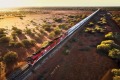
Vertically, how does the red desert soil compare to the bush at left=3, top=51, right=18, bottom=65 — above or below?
below

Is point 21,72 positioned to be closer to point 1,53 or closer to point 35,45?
point 1,53

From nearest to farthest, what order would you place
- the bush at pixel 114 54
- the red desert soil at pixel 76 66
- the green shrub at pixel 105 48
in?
the red desert soil at pixel 76 66
the bush at pixel 114 54
the green shrub at pixel 105 48

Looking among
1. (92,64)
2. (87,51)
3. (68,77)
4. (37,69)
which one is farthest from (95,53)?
(37,69)

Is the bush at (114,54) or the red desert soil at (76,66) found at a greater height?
the bush at (114,54)

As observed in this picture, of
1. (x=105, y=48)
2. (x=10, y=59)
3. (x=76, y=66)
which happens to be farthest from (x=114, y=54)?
(x=10, y=59)

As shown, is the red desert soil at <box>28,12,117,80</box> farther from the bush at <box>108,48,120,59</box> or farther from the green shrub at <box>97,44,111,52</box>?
the green shrub at <box>97,44,111,52</box>

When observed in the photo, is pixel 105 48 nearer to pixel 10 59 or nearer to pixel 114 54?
pixel 114 54

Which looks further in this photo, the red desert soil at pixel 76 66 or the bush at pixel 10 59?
the bush at pixel 10 59

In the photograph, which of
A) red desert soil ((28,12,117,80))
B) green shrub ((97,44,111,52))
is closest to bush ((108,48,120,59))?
red desert soil ((28,12,117,80))

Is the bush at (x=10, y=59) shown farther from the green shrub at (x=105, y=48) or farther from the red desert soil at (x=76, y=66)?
the green shrub at (x=105, y=48)

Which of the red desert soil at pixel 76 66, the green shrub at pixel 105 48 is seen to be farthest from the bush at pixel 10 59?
the green shrub at pixel 105 48
